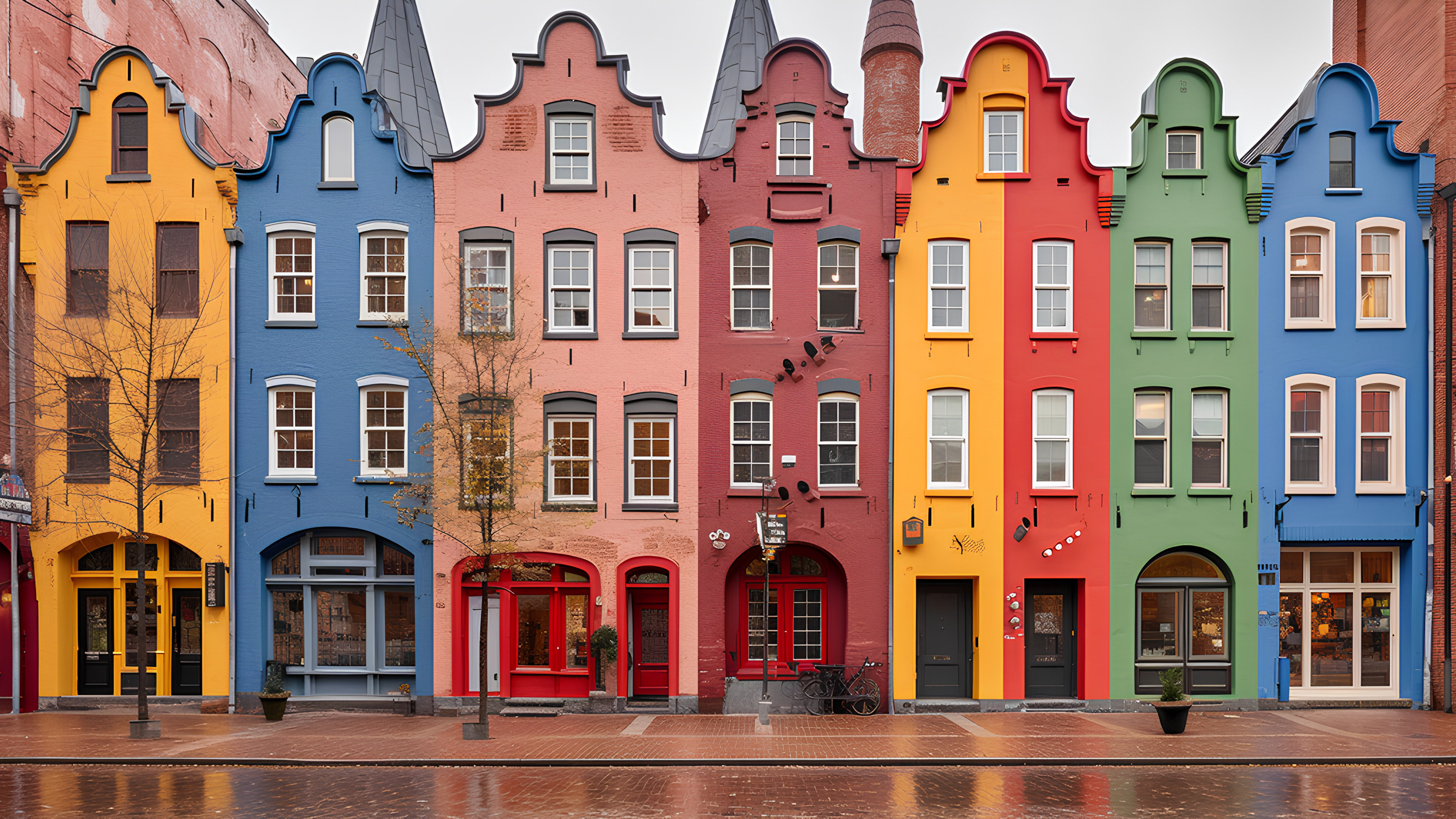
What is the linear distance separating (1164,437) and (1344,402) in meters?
3.81

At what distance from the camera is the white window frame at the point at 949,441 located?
17.4 metres

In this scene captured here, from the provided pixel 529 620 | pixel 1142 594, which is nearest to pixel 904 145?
pixel 1142 594

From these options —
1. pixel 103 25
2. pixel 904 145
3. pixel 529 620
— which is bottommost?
pixel 529 620

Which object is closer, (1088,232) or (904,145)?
(1088,232)

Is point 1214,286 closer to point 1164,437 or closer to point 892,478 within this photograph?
point 1164,437

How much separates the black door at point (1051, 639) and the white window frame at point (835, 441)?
451cm

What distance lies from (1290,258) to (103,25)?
93.7ft

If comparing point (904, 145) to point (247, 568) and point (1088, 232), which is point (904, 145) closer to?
point (1088, 232)

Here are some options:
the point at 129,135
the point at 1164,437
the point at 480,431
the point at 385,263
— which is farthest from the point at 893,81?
the point at 129,135

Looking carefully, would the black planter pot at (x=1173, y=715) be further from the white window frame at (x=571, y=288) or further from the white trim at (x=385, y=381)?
the white trim at (x=385, y=381)

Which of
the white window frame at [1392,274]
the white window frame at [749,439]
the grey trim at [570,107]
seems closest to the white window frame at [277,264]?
the grey trim at [570,107]

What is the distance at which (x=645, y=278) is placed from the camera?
1766 centimetres

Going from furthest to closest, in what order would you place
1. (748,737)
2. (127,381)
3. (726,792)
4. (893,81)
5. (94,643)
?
(893,81) → (94,643) → (127,381) → (748,737) → (726,792)

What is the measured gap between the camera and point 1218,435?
57.5ft
